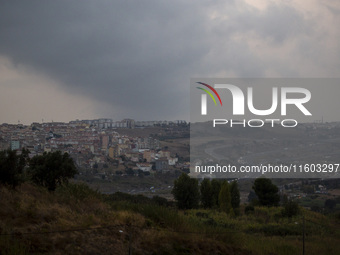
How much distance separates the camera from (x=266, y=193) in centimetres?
2209

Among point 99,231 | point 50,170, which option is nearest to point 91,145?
point 50,170

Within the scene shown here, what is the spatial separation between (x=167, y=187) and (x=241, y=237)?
119 ft

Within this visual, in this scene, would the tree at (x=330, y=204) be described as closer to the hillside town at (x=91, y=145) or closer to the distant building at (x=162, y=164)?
the hillside town at (x=91, y=145)

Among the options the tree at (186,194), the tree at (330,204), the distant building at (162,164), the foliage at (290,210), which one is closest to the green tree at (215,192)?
the tree at (186,194)

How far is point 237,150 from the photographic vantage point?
42125 mm

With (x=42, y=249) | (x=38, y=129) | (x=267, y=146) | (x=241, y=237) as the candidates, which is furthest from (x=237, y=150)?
(x=38, y=129)

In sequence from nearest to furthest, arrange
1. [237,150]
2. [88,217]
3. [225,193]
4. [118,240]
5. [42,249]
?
[42,249] → [118,240] → [88,217] → [225,193] → [237,150]

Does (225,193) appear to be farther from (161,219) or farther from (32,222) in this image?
(32,222)

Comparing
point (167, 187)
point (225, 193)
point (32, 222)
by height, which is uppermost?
point (32, 222)

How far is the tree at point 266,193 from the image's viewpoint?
21.9 metres

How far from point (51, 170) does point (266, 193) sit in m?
13.5

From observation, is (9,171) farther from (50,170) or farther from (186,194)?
(186,194)

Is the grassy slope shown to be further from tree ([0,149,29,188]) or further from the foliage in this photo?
the foliage

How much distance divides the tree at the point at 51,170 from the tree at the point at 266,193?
12.5m
